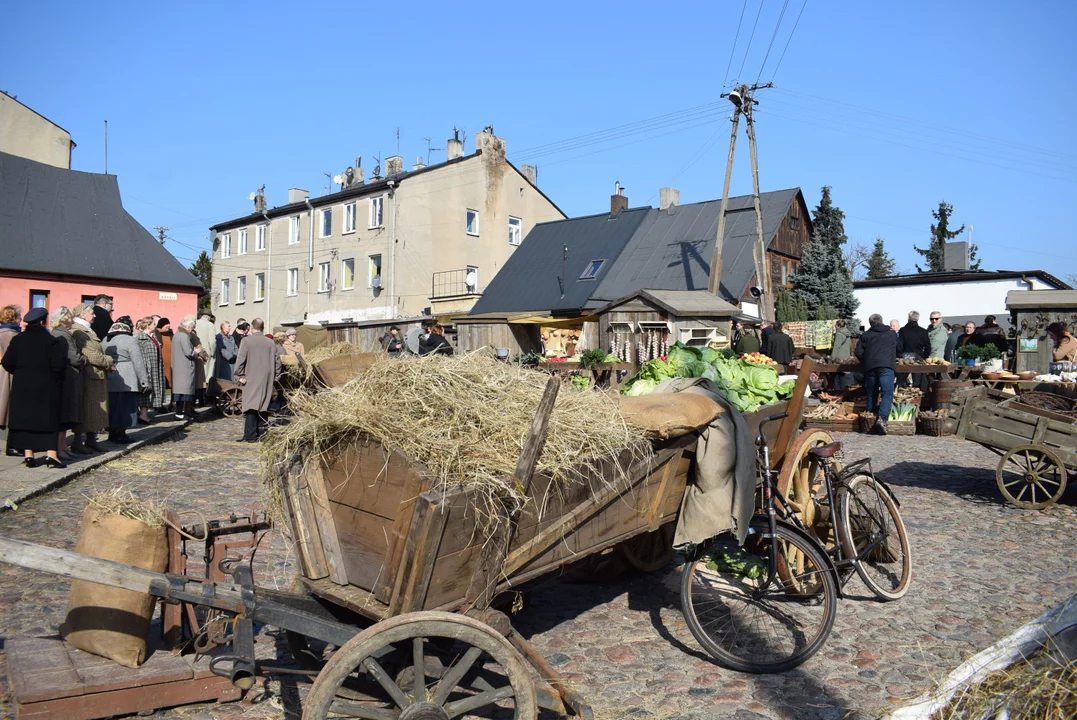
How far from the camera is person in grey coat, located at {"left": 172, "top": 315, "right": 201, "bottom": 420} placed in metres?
13.8

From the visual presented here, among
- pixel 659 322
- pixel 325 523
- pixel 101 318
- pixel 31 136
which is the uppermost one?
pixel 31 136

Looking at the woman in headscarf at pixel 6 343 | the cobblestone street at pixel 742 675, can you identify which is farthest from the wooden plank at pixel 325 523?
the woman in headscarf at pixel 6 343

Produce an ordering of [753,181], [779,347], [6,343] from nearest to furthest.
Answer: [6,343] < [779,347] < [753,181]

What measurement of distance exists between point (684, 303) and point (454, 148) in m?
27.3

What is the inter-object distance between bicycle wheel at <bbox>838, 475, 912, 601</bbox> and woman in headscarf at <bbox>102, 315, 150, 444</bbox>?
978 cm

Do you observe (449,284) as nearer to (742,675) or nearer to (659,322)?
(659,322)

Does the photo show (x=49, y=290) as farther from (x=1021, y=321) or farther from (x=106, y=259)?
(x=1021, y=321)

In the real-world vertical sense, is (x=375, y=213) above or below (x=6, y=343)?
above

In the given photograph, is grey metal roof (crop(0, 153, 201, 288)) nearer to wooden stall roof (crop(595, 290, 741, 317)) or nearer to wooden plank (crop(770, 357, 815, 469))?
wooden stall roof (crop(595, 290, 741, 317))

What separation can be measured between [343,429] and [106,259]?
28936 millimetres

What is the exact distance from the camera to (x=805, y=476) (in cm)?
568

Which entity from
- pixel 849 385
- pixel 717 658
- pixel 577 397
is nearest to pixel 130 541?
pixel 577 397

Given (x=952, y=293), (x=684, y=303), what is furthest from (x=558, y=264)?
(x=684, y=303)

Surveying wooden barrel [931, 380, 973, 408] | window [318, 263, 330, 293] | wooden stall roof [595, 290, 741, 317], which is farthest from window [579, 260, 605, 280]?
wooden barrel [931, 380, 973, 408]
